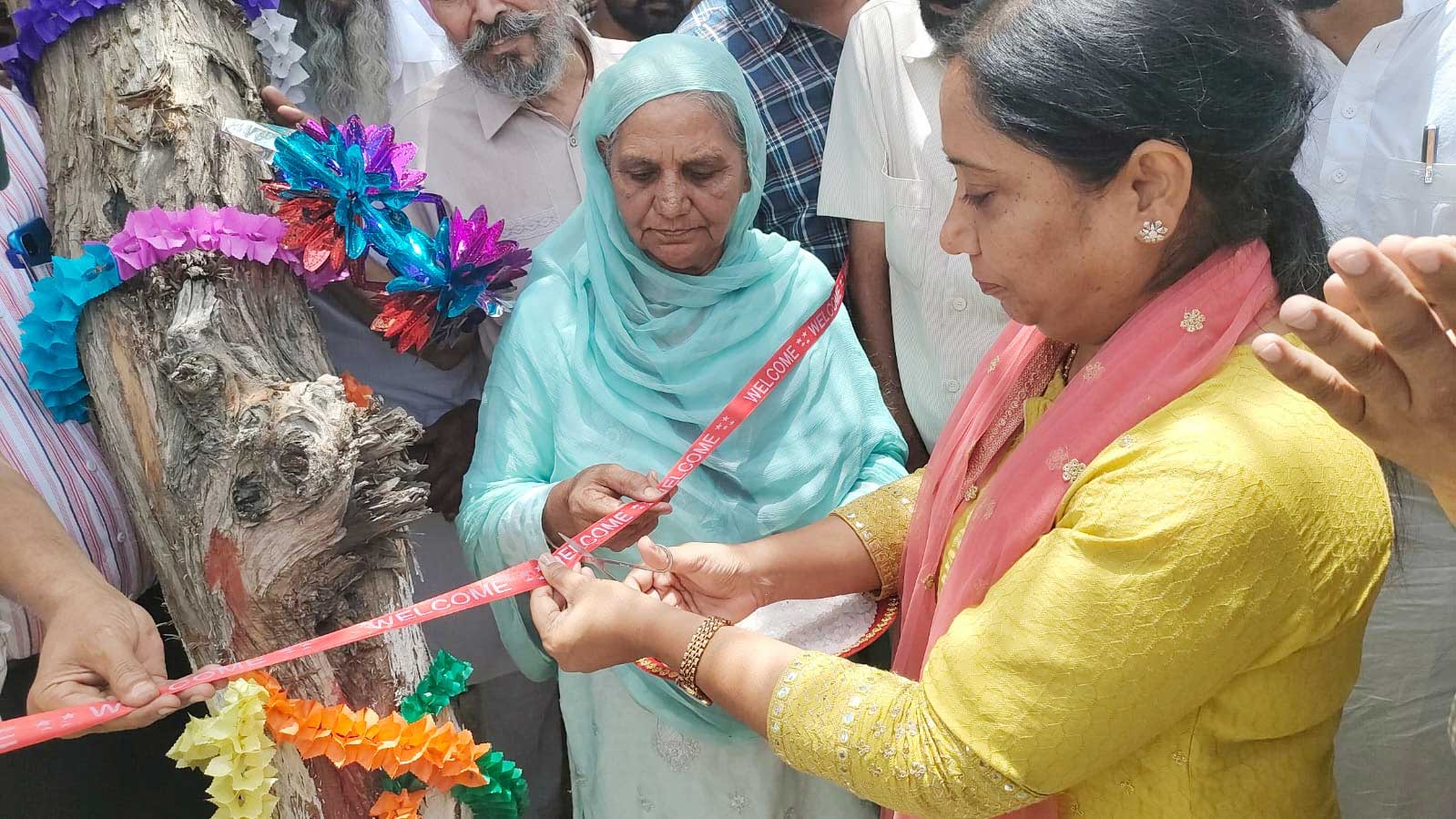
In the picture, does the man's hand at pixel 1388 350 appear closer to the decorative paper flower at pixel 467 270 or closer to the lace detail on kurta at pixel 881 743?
the lace detail on kurta at pixel 881 743

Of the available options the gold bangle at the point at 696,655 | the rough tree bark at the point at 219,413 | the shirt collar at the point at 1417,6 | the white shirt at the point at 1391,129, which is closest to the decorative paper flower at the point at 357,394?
the rough tree bark at the point at 219,413

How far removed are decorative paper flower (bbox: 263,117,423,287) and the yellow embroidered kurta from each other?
158 centimetres

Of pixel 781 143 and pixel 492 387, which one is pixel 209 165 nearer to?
pixel 492 387

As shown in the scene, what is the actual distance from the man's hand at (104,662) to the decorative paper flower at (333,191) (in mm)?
861

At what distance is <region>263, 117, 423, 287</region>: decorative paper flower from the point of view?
275 cm

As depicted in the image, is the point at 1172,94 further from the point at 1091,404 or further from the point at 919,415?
the point at 919,415

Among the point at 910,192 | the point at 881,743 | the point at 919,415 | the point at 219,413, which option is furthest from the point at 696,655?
the point at 910,192

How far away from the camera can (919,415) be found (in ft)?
11.1

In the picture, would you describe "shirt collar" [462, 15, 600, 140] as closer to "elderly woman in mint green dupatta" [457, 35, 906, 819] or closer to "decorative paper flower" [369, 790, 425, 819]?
"elderly woman in mint green dupatta" [457, 35, 906, 819]

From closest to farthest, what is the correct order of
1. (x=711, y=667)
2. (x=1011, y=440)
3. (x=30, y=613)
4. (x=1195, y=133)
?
(x=1195, y=133) → (x=711, y=667) → (x=1011, y=440) → (x=30, y=613)

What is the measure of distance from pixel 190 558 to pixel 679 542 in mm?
1038

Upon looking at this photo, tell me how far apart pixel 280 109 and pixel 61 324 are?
927 mm

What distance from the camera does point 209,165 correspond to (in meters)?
2.78


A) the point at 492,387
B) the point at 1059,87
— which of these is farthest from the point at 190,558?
the point at 1059,87
